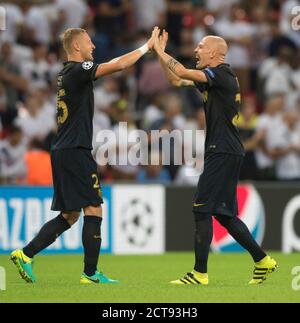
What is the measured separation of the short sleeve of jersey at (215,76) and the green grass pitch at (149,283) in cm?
188

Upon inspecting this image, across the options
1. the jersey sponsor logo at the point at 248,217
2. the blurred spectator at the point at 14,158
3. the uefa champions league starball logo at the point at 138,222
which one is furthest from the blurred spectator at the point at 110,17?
the jersey sponsor logo at the point at 248,217

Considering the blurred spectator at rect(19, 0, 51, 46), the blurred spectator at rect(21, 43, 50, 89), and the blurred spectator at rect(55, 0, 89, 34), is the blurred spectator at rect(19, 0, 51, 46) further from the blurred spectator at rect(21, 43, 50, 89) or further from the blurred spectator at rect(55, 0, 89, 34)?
the blurred spectator at rect(21, 43, 50, 89)

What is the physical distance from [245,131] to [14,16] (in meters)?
4.66

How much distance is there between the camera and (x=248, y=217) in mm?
15125

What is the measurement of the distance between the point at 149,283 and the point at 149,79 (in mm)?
8485

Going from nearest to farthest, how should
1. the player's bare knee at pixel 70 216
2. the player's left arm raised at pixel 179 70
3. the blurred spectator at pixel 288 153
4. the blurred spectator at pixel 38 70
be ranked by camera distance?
the player's left arm raised at pixel 179 70 → the player's bare knee at pixel 70 216 → the blurred spectator at pixel 288 153 → the blurred spectator at pixel 38 70

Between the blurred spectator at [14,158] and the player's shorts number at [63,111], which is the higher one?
the player's shorts number at [63,111]

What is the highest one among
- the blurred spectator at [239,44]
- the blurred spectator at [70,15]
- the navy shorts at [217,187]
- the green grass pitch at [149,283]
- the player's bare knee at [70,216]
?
the blurred spectator at [70,15]

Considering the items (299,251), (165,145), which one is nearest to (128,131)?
(165,145)

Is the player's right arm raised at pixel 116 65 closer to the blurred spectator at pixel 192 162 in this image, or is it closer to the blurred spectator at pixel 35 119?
the blurred spectator at pixel 192 162

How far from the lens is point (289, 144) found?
663 inches

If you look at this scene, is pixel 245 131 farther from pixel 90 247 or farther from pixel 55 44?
pixel 90 247

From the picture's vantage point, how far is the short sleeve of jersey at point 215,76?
969 centimetres

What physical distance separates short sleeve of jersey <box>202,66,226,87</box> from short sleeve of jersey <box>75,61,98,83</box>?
1018 millimetres
